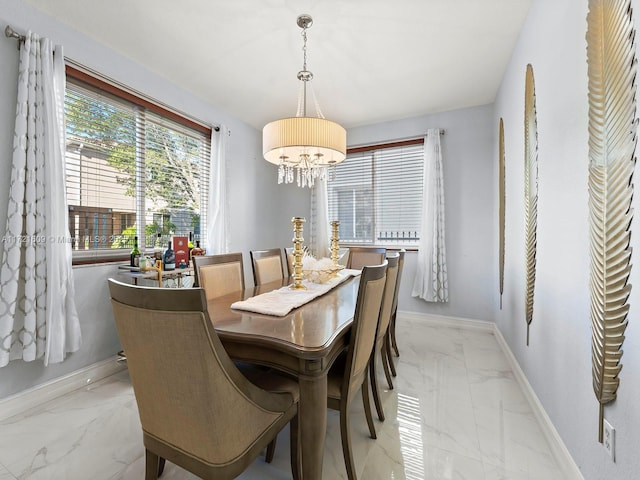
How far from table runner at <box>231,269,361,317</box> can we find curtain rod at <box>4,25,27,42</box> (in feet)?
7.23

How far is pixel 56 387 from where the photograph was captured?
209cm

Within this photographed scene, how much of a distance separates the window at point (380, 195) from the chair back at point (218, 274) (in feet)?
7.31

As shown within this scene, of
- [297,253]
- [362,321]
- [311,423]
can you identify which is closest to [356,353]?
[362,321]

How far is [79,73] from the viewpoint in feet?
7.38

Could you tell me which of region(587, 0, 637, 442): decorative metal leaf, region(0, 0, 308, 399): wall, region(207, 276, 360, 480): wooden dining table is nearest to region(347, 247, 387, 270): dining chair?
region(0, 0, 308, 399): wall

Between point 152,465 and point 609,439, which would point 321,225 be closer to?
point 152,465

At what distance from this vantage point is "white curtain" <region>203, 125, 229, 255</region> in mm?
3402

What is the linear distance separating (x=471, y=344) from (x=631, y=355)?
226cm

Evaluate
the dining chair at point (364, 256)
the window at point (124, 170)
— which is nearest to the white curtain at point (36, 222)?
the window at point (124, 170)

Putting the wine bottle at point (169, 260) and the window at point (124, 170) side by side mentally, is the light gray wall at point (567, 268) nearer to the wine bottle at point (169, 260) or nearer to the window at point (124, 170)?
the wine bottle at point (169, 260)

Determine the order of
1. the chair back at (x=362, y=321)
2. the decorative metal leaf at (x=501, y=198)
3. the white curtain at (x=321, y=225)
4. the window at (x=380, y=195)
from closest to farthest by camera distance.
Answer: the chair back at (x=362, y=321) → the decorative metal leaf at (x=501, y=198) → the window at (x=380, y=195) → the white curtain at (x=321, y=225)

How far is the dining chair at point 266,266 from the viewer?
8.21 feet

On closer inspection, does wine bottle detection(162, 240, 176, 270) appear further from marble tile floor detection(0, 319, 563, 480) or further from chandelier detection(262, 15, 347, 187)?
chandelier detection(262, 15, 347, 187)

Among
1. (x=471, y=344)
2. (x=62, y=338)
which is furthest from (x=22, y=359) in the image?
(x=471, y=344)
